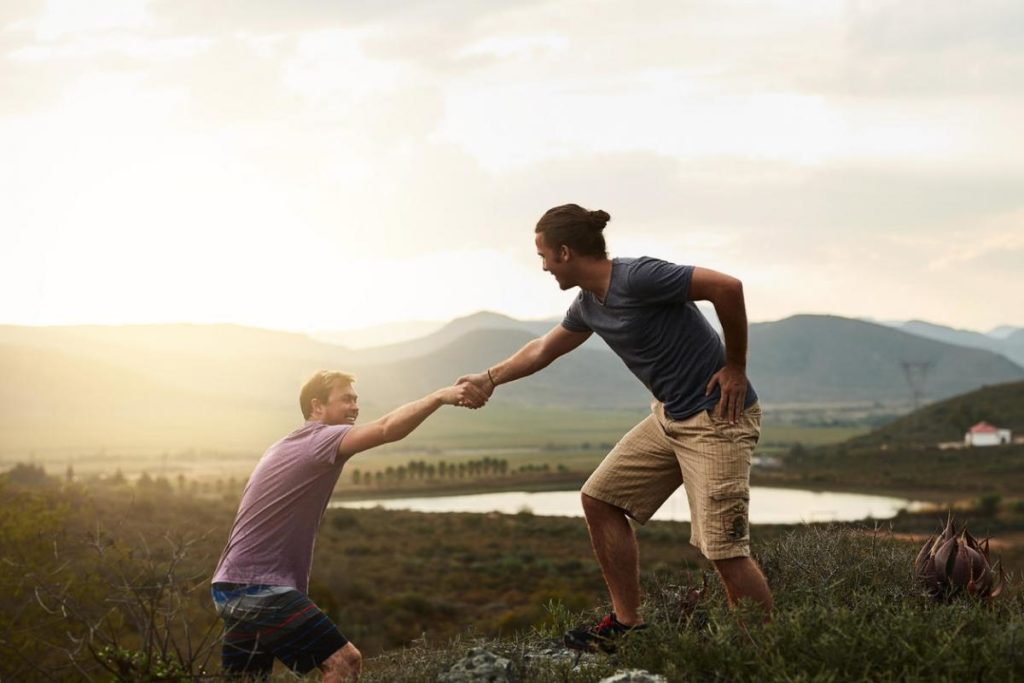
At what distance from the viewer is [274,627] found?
5.25m

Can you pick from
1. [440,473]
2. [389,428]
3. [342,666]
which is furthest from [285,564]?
[440,473]

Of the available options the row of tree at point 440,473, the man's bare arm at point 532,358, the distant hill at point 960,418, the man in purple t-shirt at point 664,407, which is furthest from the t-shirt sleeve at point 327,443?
the distant hill at point 960,418

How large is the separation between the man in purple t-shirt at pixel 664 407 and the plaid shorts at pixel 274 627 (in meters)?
1.48

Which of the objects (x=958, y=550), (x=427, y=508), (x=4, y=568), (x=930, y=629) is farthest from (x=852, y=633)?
(x=427, y=508)

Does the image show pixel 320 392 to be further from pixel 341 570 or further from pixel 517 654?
pixel 341 570

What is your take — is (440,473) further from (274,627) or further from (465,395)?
(274,627)

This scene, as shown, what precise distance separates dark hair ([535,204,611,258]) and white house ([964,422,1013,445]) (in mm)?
120097

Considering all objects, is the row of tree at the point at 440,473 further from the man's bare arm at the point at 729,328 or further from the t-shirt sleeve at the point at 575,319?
the man's bare arm at the point at 729,328

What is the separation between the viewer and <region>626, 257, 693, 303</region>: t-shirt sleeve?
213 inches

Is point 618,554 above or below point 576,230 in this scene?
below

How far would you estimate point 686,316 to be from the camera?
5.60m

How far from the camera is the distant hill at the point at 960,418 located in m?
125

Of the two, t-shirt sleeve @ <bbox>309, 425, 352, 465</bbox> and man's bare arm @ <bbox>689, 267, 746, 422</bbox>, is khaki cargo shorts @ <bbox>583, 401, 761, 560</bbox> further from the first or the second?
t-shirt sleeve @ <bbox>309, 425, 352, 465</bbox>

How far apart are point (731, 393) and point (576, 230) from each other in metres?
1.16
